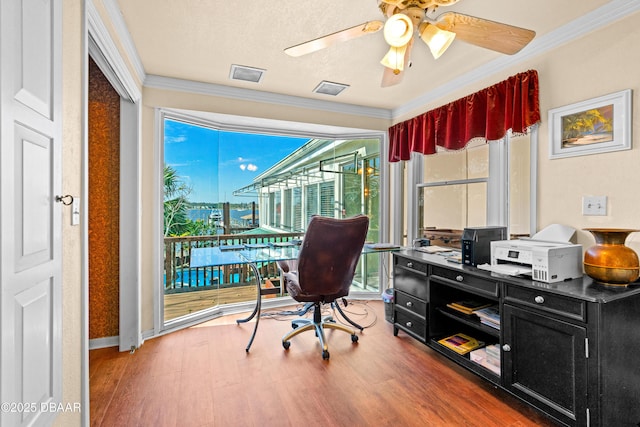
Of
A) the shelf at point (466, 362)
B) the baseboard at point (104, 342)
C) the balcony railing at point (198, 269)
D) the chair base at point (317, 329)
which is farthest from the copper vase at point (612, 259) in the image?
the baseboard at point (104, 342)

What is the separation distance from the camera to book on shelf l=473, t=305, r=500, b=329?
205cm

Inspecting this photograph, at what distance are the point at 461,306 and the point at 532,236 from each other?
745 millimetres

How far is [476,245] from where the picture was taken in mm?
2232

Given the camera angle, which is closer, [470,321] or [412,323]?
[470,321]

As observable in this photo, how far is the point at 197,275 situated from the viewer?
11.0ft

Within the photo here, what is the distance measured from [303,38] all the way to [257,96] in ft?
3.80

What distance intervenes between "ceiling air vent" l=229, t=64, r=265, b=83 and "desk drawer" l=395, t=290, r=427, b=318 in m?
2.42

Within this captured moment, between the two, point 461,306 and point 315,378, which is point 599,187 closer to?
point 461,306

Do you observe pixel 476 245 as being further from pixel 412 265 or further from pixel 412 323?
pixel 412 323

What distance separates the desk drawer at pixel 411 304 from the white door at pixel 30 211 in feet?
7.51

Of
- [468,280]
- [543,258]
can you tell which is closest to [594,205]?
[543,258]

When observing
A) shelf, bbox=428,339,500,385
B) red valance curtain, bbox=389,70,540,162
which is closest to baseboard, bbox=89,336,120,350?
shelf, bbox=428,339,500,385

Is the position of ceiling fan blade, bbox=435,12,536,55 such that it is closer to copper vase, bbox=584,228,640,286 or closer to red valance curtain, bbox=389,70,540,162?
red valance curtain, bbox=389,70,540,162

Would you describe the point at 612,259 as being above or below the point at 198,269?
above
